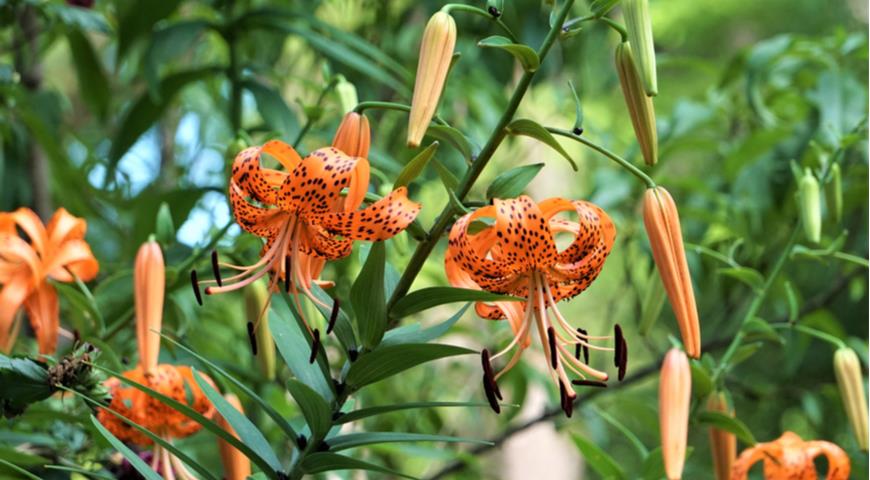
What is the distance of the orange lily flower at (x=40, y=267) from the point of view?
888 mm

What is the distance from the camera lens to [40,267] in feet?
2.97

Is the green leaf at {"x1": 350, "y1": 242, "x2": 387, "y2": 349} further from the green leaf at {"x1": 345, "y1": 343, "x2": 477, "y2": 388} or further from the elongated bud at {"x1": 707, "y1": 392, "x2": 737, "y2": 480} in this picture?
the elongated bud at {"x1": 707, "y1": 392, "x2": 737, "y2": 480}

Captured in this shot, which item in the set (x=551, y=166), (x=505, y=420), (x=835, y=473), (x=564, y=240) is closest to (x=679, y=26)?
(x=551, y=166)

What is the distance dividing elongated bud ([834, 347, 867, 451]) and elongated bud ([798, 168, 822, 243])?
10 cm

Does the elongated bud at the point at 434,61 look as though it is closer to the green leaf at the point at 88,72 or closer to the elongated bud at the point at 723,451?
the elongated bud at the point at 723,451

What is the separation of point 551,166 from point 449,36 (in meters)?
3.17

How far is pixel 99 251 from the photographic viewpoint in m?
1.59

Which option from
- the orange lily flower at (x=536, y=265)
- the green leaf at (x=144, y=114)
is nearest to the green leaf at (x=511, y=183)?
the orange lily flower at (x=536, y=265)

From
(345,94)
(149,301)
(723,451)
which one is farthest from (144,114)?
(723,451)

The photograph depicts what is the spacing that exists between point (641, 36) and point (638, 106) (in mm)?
40

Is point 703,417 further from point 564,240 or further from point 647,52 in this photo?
point 564,240

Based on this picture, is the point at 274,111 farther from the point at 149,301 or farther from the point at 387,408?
the point at 387,408

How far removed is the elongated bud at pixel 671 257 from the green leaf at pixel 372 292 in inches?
6.4

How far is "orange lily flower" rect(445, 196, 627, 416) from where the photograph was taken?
2.25ft
